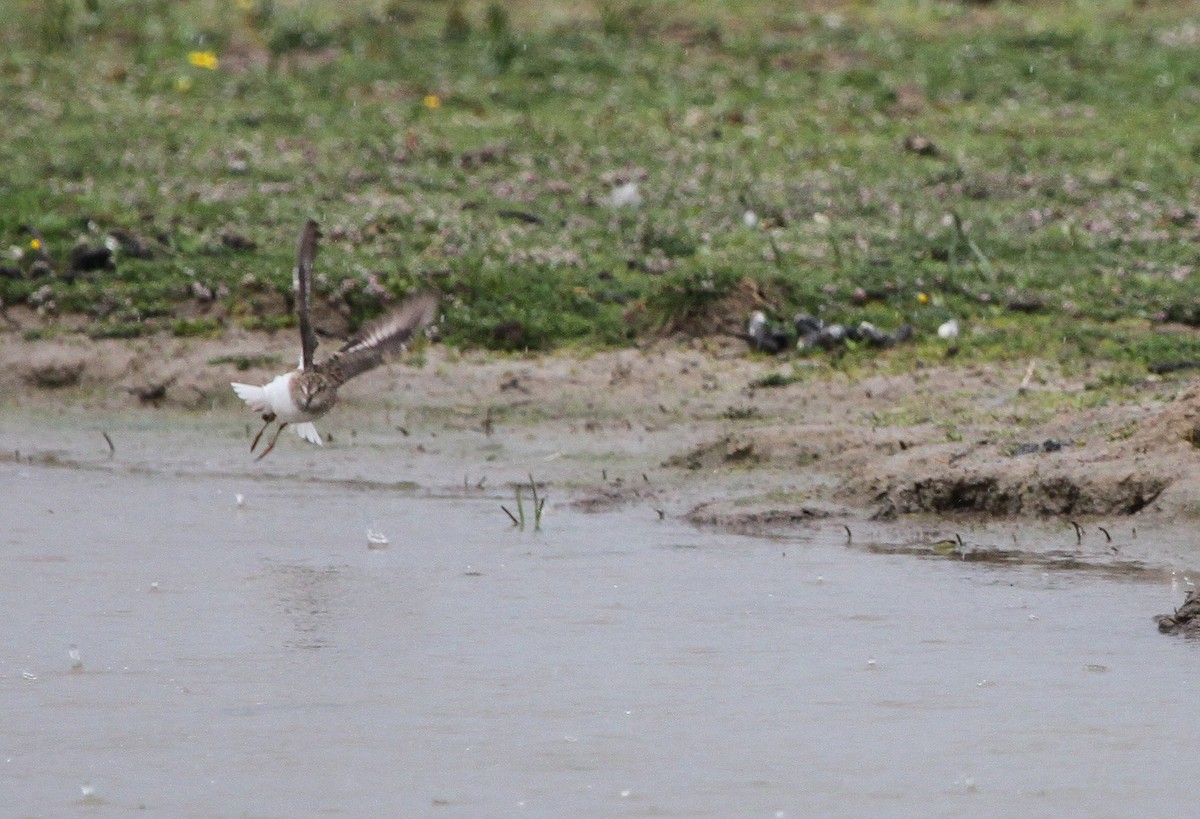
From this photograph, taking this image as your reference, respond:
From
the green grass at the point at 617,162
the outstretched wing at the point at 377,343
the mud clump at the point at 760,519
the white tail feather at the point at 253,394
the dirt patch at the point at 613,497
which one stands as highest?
the outstretched wing at the point at 377,343

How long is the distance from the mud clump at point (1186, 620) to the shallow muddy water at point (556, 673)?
0.05 m

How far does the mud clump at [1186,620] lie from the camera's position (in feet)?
21.3

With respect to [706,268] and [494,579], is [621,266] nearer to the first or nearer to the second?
[706,268]

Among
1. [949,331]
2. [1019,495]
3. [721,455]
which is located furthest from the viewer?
[949,331]

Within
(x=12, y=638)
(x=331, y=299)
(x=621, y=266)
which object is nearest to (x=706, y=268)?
(x=621, y=266)

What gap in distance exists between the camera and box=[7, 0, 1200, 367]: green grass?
10766 mm

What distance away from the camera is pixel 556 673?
20.7 feet

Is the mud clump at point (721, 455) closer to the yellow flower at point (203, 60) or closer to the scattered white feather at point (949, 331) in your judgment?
the scattered white feather at point (949, 331)

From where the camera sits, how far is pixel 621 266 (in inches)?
439

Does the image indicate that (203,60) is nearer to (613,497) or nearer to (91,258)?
(91,258)

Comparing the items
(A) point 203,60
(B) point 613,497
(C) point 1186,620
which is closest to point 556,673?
(C) point 1186,620

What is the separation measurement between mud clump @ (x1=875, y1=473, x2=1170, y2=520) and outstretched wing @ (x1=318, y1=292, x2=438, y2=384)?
2036mm

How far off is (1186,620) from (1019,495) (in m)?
1.65

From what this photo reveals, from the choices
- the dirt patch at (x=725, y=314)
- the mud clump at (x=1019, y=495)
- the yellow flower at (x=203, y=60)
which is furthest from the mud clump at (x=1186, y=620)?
the yellow flower at (x=203, y=60)
